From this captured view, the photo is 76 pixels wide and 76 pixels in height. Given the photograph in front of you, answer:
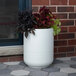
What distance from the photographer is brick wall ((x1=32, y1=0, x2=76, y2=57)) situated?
2957mm

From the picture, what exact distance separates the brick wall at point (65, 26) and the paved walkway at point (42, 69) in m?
0.25

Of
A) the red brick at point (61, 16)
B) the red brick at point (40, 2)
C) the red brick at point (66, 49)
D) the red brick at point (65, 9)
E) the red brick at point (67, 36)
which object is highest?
the red brick at point (40, 2)

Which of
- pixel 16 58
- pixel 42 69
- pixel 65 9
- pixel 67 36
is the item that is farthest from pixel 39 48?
pixel 65 9

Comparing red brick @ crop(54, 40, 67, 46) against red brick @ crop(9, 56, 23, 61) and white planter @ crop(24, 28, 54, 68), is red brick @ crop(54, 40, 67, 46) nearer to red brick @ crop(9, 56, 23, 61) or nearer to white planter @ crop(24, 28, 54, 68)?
white planter @ crop(24, 28, 54, 68)

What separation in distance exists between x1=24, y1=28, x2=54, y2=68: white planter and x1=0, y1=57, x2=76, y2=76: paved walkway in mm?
92

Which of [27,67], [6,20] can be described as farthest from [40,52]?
[6,20]

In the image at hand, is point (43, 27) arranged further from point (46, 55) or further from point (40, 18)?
point (46, 55)

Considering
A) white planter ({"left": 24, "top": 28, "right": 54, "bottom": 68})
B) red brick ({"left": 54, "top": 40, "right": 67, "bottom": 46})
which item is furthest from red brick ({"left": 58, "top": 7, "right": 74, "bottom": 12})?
white planter ({"left": 24, "top": 28, "right": 54, "bottom": 68})

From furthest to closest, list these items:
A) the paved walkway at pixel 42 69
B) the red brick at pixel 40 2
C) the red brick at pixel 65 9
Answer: the red brick at pixel 65 9 → the red brick at pixel 40 2 → the paved walkway at pixel 42 69

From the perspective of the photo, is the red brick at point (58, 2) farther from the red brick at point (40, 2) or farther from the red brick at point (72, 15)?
the red brick at point (72, 15)

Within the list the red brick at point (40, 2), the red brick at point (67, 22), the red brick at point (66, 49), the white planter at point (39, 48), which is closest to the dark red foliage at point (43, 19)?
the white planter at point (39, 48)

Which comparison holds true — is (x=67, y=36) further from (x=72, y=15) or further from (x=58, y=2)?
(x=58, y=2)

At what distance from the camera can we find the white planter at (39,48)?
8.05 feet

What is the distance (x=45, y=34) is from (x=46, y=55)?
27 cm
